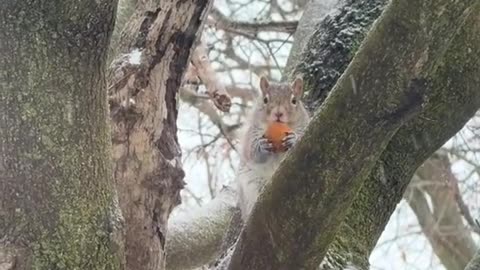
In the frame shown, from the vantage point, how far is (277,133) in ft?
7.55

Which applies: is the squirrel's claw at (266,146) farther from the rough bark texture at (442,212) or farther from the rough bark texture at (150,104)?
the rough bark texture at (442,212)

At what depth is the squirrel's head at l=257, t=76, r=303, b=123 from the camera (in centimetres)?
236

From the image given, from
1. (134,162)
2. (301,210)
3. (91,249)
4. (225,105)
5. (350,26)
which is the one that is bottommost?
(91,249)

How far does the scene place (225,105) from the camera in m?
2.21

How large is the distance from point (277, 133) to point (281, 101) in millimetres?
141

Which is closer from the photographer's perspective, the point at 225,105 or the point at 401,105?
the point at 401,105

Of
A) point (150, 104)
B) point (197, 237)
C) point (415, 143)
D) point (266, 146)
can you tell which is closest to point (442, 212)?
point (197, 237)

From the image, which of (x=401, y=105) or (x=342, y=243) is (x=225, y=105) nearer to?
(x=342, y=243)

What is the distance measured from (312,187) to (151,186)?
0.59 m

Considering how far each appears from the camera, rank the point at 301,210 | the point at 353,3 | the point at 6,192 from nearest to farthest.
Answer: the point at 6,192
the point at 301,210
the point at 353,3

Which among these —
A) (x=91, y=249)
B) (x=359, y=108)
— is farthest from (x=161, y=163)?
(x=359, y=108)

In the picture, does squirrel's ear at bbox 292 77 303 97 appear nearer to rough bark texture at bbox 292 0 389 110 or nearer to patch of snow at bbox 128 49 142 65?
→ rough bark texture at bbox 292 0 389 110

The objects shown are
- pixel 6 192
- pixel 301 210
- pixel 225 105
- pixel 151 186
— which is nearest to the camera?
pixel 6 192

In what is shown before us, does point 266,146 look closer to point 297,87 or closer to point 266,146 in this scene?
point 266,146
